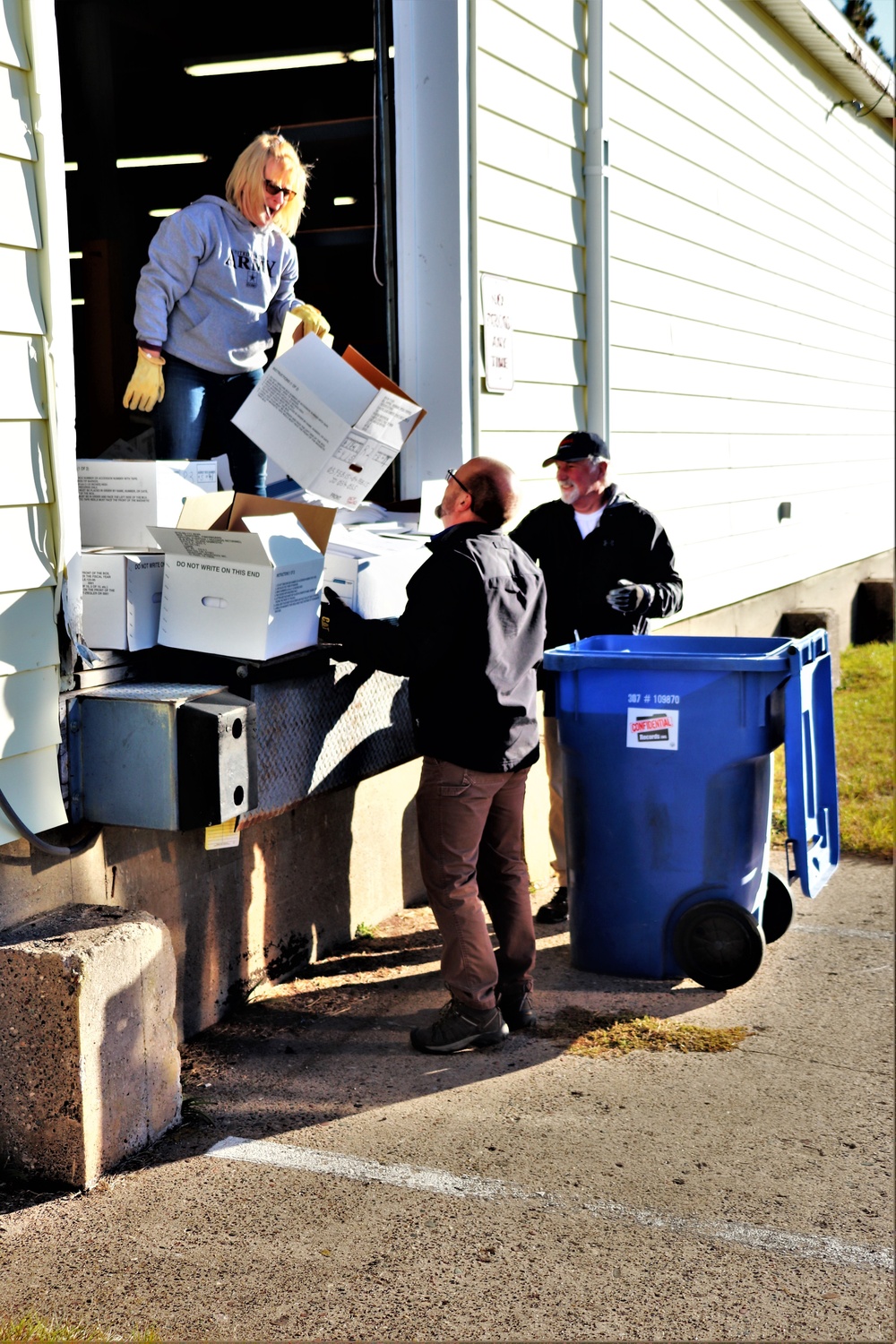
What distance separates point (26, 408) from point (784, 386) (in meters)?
8.38

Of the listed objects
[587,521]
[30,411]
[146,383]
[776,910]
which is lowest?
[776,910]

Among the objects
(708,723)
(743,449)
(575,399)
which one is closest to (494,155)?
(575,399)

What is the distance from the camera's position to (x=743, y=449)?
984 centimetres

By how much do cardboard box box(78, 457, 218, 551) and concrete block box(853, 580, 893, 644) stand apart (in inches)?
434

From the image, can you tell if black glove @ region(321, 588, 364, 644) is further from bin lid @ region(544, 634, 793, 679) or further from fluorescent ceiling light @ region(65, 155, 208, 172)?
fluorescent ceiling light @ region(65, 155, 208, 172)

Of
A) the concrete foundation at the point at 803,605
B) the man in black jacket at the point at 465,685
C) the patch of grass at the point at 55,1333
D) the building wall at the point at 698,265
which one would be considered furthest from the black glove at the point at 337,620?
the concrete foundation at the point at 803,605

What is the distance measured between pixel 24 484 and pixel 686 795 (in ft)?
8.03

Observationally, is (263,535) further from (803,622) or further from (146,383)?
(803,622)

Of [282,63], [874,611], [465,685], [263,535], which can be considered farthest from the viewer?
[874,611]

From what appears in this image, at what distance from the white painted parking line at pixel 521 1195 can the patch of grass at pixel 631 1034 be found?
0.93 m

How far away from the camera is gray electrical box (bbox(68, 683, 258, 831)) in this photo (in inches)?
149

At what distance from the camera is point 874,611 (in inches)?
558

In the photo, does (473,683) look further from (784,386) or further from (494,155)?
(784,386)

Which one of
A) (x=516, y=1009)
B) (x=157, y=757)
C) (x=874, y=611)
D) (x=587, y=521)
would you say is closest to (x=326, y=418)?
(x=587, y=521)
